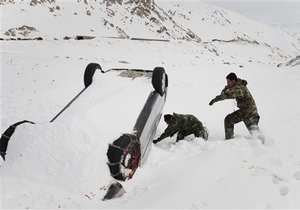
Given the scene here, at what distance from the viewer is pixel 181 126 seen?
23.3ft

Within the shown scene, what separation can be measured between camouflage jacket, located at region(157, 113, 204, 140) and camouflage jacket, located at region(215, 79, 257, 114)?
2.32 ft

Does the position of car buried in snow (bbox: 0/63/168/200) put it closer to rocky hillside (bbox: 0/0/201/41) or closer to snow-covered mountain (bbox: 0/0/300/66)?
snow-covered mountain (bbox: 0/0/300/66)

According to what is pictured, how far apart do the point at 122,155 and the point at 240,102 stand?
126 inches

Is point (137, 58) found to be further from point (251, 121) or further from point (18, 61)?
point (251, 121)

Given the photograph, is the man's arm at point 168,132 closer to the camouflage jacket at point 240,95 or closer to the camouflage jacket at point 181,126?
the camouflage jacket at point 181,126

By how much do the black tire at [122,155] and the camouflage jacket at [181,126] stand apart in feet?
6.32

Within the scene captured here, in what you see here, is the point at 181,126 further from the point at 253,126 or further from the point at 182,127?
the point at 253,126

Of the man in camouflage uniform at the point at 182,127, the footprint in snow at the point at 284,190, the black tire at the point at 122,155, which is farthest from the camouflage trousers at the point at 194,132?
the footprint in snow at the point at 284,190

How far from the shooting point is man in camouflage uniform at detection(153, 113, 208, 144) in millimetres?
7000

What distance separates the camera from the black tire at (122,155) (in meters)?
4.73

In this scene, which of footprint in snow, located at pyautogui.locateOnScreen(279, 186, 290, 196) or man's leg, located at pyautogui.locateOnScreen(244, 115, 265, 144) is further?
man's leg, located at pyautogui.locateOnScreen(244, 115, 265, 144)

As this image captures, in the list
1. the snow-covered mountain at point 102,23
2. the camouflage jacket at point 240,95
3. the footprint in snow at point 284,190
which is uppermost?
the camouflage jacket at point 240,95

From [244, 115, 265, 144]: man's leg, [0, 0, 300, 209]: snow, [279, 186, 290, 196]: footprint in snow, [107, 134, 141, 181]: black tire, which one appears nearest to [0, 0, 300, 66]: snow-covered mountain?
[244, 115, 265, 144]: man's leg

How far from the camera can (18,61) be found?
16.5m
